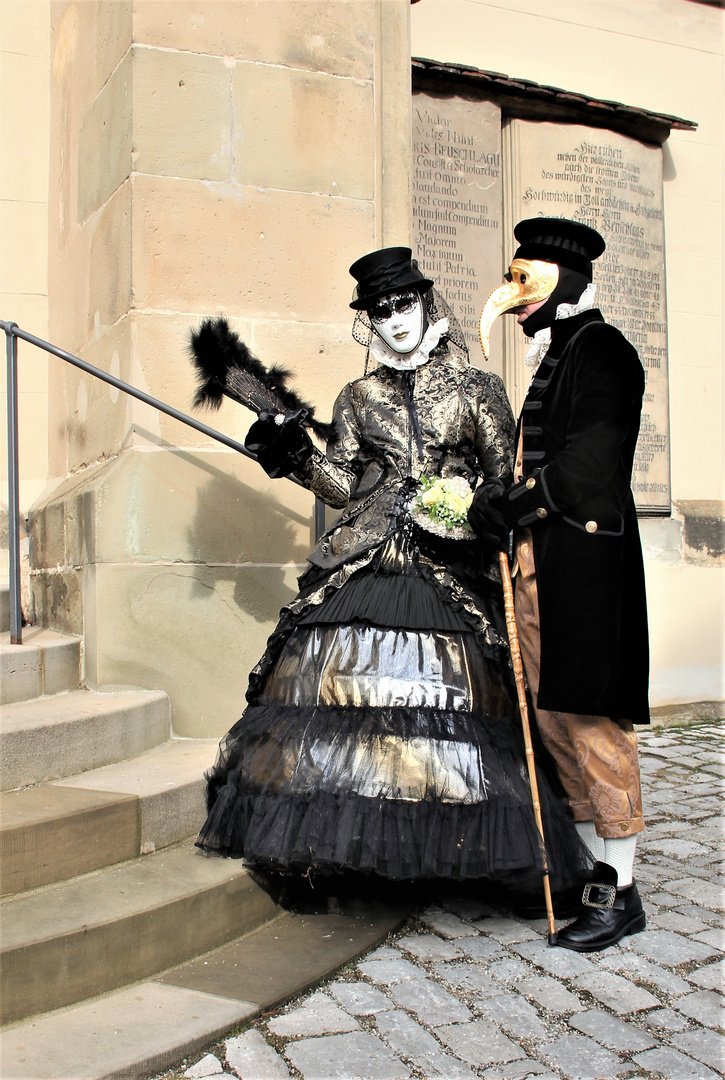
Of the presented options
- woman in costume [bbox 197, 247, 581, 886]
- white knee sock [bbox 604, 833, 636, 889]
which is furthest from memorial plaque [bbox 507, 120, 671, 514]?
white knee sock [bbox 604, 833, 636, 889]

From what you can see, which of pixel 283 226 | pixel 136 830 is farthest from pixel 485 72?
pixel 136 830

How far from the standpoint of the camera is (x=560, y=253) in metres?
2.97

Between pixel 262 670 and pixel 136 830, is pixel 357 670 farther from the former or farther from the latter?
pixel 136 830

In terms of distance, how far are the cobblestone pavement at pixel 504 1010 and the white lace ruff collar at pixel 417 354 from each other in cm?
188

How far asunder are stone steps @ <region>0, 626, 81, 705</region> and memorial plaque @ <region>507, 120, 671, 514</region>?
12.3 feet

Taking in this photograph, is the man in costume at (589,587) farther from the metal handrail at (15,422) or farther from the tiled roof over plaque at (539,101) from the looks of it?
the tiled roof over plaque at (539,101)

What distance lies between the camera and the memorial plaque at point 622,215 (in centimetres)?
630

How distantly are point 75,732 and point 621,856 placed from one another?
1866 millimetres

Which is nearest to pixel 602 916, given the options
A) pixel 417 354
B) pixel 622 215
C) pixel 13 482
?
pixel 417 354

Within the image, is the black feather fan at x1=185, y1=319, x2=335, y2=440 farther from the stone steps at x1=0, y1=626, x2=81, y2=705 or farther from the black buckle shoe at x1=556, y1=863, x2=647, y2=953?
the black buckle shoe at x1=556, y1=863, x2=647, y2=953

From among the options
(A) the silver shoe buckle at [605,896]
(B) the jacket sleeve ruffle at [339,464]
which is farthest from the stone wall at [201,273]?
(A) the silver shoe buckle at [605,896]

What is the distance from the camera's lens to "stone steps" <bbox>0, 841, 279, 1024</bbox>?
2258 millimetres

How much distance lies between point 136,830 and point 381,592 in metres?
1.08

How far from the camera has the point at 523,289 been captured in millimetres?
3012
